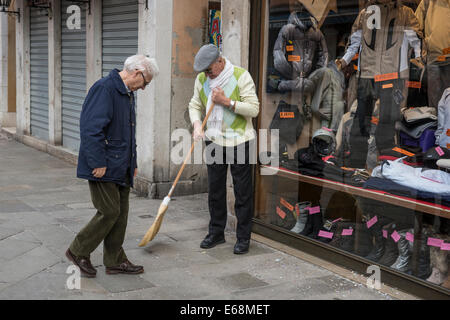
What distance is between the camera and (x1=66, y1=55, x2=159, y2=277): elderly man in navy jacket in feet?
14.8

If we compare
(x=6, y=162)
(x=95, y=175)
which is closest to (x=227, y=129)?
(x=95, y=175)

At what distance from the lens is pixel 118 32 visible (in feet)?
29.8

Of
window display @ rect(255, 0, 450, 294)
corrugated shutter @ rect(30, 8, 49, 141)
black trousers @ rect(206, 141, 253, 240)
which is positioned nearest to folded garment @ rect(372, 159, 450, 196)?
window display @ rect(255, 0, 450, 294)

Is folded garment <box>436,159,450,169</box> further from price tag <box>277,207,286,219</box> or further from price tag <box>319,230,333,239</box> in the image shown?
price tag <box>277,207,286,219</box>

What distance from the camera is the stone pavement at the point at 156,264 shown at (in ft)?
14.9

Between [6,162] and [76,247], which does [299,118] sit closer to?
[76,247]

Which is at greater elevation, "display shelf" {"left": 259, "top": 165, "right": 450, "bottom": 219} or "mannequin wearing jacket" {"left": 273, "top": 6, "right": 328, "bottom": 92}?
"mannequin wearing jacket" {"left": 273, "top": 6, "right": 328, "bottom": 92}

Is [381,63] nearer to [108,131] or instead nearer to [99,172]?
[108,131]

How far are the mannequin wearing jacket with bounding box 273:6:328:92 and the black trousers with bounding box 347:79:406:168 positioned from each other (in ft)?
2.15

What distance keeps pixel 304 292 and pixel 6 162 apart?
7.65m

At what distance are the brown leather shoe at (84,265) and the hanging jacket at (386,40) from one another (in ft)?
9.95

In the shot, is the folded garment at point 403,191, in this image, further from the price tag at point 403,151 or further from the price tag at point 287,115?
the price tag at point 287,115

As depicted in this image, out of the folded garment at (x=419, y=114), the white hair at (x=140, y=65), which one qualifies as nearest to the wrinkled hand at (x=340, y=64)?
the folded garment at (x=419, y=114)

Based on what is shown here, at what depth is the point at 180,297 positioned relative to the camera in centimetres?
444
